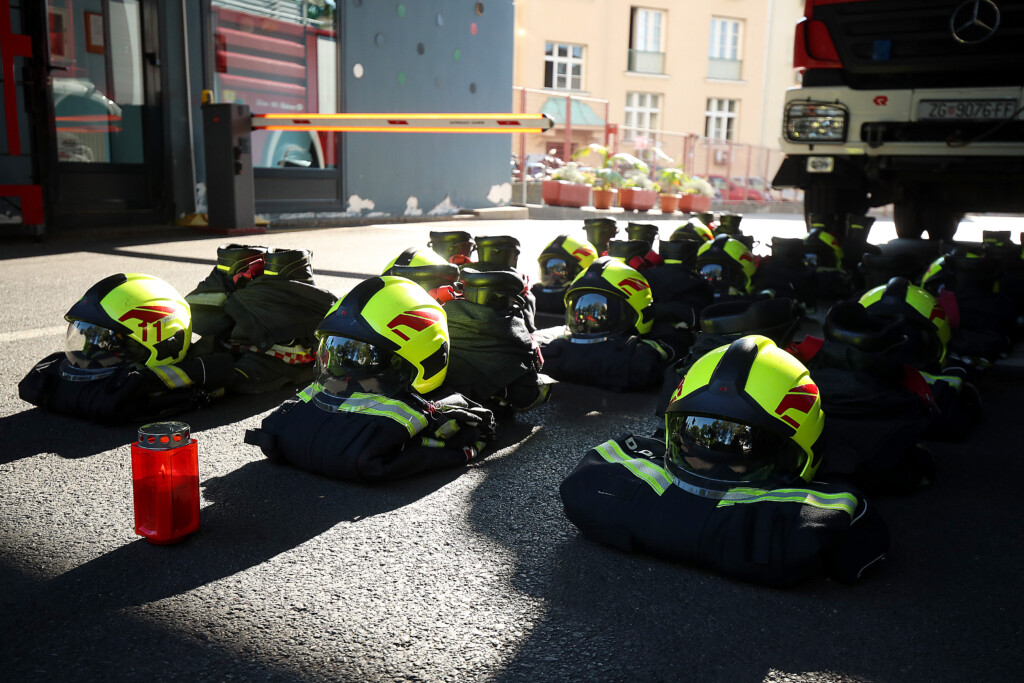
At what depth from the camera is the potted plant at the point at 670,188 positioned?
78.8 feet

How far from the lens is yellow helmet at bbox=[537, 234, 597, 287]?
26.5ft

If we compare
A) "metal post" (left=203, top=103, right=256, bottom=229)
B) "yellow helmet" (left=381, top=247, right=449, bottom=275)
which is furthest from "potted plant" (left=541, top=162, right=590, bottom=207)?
"yellow helmet" (left=381, top=247, right=449, bottom=275)

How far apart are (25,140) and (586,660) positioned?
37.8 ft

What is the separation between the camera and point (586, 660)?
8.57ft

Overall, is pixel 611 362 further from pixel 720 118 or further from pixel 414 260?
pixel 720 118

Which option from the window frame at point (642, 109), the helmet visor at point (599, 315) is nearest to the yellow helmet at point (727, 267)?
the helmet visor at point (599, 315)

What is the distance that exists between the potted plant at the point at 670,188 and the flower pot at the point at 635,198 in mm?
729

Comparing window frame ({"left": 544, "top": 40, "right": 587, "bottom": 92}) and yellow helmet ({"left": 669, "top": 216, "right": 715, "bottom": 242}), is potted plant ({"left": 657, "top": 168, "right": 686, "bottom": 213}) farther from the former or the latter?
window frame ({"left": 544, "top": 40, "right": 587, "bottom": 92})

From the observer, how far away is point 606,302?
6.00m

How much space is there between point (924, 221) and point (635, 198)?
→ 43.5 ft

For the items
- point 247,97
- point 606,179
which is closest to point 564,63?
point 606,179

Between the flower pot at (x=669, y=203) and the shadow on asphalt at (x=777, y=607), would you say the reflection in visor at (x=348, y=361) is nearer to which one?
the shadow on asphalt at (x=777, y=607)

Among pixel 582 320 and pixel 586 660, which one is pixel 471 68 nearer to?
pixel 582 320

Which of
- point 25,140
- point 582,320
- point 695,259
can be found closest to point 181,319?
point 582,320
